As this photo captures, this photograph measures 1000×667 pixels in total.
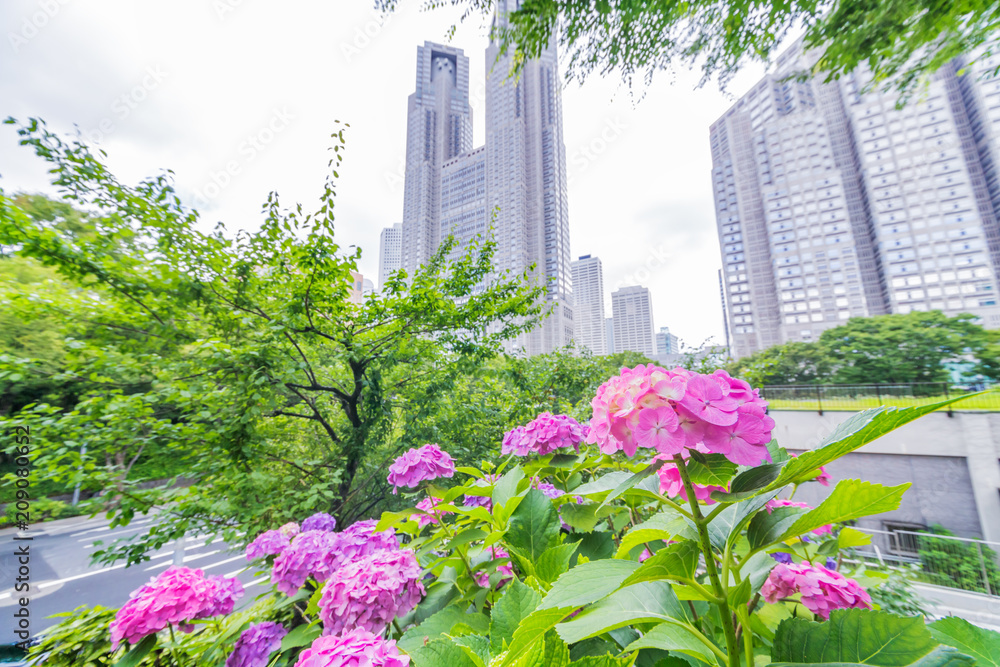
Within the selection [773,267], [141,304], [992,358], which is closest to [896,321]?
[992,358]

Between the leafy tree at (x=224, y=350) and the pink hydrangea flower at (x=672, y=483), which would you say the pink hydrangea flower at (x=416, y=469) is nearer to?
the pink hydrangea flower at (x=672, y=483)

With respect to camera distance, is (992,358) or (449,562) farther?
(992,358)

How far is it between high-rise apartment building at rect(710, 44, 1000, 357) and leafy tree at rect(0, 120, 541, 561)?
1792 centimetres

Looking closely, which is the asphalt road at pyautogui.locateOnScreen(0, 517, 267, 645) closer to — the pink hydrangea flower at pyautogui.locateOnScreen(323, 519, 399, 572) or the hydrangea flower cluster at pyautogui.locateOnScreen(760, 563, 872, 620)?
the pink hydrangea flower at pyautogui.locateOnScreen(323, 519, 399, 572)

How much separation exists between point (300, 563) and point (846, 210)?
A: 39.6 metres

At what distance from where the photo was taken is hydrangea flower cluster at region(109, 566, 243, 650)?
675mm

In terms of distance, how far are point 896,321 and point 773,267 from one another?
17.3m

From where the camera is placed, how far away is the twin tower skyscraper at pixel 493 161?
19.9 metres

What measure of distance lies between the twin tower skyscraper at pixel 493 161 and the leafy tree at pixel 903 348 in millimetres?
11784

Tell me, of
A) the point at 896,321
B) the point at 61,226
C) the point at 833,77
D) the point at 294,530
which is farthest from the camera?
the point at 896,321

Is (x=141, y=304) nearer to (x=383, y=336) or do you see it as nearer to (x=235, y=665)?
(x=383, y=336)

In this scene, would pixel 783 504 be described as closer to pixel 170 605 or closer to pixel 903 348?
pixel 170 605

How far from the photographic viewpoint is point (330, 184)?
5.61 ft

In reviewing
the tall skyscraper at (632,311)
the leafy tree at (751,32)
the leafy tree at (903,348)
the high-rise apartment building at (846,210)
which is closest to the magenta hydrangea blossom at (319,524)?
the leafy tree at (751,32)
